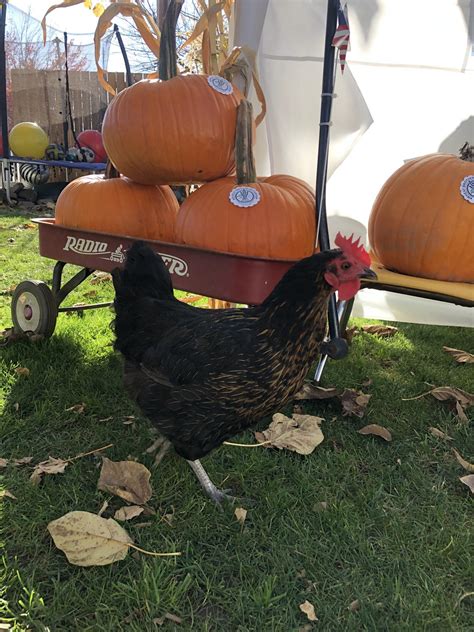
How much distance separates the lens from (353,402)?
2.55 m

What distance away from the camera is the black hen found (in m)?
1.76

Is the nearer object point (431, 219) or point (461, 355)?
point (431, 219)

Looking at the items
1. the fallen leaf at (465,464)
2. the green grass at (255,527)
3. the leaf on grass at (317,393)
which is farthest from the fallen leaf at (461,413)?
the leaf on grass at (317,393)

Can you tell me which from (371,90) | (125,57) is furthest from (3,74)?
(371,90)

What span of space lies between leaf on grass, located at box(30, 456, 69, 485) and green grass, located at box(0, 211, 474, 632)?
3 centimetres

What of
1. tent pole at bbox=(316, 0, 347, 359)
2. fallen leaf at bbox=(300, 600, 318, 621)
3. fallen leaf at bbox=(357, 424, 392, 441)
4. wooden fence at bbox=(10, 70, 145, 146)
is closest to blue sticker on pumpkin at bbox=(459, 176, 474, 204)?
tent pole at bbox=(316, 0, 347, 359)

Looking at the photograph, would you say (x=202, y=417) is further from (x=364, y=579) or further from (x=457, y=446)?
(x=457, y=446)

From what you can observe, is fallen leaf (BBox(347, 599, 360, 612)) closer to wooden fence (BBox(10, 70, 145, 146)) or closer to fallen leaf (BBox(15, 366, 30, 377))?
fallen leaf (BBox(15, 366, 30, 377))

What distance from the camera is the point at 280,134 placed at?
3586 mm

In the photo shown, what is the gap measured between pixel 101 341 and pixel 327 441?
1664 millimetres

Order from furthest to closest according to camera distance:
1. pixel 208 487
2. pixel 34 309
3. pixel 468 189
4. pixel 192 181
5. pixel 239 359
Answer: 1. pixel 34 309
2. pixel 192 181
3. pixel 468 189
4. pixel 208 487
5. pixel 239 359

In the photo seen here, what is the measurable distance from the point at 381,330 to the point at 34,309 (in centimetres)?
248

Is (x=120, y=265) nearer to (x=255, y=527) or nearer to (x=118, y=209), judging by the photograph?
(x=118, y=209)

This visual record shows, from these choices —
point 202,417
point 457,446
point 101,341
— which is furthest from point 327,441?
point 101,341
